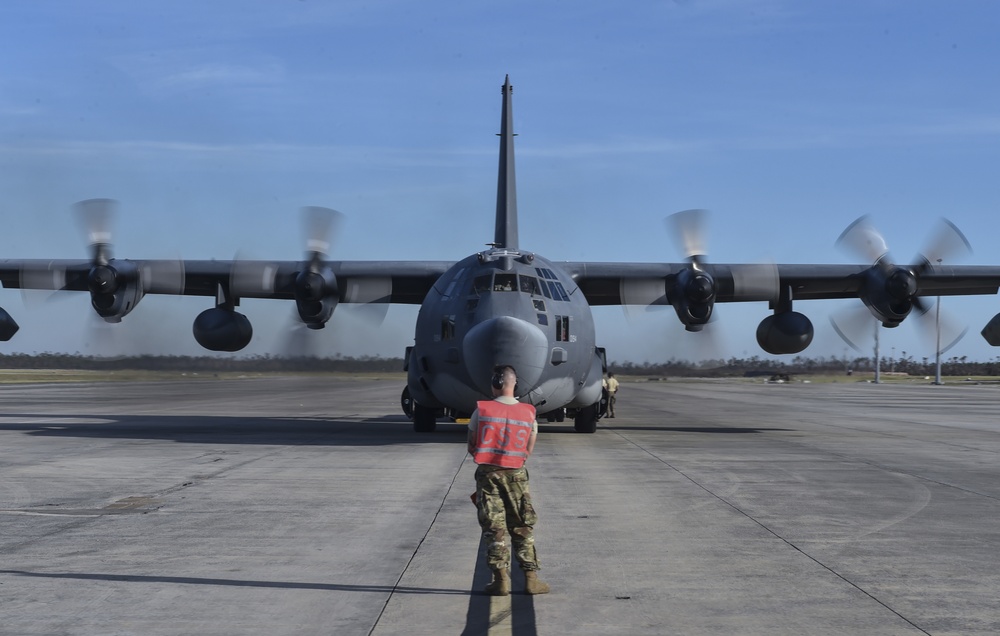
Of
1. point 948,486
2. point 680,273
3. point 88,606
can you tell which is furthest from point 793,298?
point 88,606

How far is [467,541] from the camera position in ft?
30.8

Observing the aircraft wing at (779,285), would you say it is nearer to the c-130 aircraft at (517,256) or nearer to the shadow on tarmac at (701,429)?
the c-130 aircraft at (517,256)

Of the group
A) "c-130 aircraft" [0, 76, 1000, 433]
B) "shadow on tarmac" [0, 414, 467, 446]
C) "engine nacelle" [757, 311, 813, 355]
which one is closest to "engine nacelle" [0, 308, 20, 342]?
"c-130 aircraft" [0, 76, 1000, 433]

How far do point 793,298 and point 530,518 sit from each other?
71.6 feet

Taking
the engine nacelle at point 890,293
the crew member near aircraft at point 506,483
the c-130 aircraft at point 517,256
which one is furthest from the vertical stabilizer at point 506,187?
the crew member near aircraft at point 506,483

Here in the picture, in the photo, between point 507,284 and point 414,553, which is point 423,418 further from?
point 414,553

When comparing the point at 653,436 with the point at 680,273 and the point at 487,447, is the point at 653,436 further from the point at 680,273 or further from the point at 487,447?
the point at 487,447

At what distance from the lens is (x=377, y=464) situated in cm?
1612

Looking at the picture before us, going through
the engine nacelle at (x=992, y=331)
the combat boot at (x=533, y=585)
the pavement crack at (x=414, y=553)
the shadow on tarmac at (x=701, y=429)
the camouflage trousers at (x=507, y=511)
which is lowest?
the shadow on tarmac at (x=701, y=429)

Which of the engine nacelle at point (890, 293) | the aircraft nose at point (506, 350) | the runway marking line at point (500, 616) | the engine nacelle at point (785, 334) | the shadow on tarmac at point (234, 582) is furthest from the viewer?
the engine nacelle at point (785, 334)

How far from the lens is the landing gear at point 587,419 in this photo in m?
23.8

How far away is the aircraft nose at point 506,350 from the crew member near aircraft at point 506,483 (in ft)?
30.2

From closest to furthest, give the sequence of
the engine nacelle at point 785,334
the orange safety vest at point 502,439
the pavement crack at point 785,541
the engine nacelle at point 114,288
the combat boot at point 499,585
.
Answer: the pavement crack at point 785,541 → the combat boot at point 499,585 → the orange safety vest at point 502,439 → the engine nacelle at point 114,288 → the engine nacelle at point 785,334

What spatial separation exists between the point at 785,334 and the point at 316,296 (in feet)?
37.1
